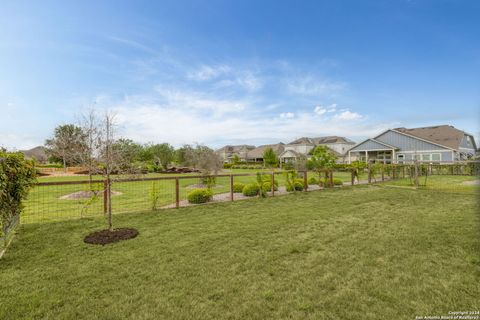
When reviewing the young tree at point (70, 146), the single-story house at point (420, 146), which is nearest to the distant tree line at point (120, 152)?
the young tree at point (70, 146)

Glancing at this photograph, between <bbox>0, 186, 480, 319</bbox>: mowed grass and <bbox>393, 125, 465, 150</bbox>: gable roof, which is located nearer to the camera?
<bbox>0, 186, 480, 319</bbox>: mowed grass

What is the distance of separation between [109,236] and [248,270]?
3333 millimetres

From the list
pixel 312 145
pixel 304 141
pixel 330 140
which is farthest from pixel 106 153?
pixel 330 140

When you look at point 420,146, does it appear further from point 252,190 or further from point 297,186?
point 252,190

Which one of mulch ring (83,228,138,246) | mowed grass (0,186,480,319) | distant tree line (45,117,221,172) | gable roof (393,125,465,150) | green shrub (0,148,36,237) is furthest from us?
gable roof (393,125,465,150)

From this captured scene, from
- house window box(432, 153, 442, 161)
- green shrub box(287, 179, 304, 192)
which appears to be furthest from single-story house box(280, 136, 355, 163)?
green shrub box(287, 179, 304, 192)

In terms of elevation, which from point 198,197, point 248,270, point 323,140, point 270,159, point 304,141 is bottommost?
point 248,270

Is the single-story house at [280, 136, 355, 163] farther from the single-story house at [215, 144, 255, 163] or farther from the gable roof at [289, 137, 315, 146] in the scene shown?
the single-story house at [215, 144, 255, 163]

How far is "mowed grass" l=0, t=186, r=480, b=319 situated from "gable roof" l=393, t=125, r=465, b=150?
29469mm

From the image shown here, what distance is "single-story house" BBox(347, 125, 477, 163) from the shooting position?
27734 millimetres

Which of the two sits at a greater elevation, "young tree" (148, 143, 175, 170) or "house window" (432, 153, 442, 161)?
"young tree" (148, 143, 175, 170)

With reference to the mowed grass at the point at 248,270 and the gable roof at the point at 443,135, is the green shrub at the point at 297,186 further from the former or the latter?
the gable roof at the point at 443,135

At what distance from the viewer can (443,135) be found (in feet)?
99.1

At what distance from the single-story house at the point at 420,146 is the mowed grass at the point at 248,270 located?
90.3 ft
